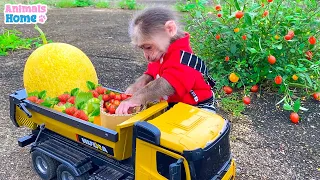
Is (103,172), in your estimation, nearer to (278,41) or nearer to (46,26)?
(278,41)

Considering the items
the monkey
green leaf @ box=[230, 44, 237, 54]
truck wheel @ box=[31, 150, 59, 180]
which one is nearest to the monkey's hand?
the monkey

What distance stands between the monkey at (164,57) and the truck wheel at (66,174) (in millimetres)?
568

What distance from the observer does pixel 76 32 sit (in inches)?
296

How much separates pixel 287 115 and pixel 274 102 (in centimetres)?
33

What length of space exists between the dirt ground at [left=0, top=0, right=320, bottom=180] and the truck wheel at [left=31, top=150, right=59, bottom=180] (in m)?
0.12

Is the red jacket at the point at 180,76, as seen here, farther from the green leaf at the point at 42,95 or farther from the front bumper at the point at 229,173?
the green leaf at the point at 42,95

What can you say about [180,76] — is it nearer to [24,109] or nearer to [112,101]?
[112,101]

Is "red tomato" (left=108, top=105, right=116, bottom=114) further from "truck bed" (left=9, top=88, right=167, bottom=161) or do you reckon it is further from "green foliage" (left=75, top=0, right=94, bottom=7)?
"green foliage" (left=75, top=0, right=94, bottom=7)

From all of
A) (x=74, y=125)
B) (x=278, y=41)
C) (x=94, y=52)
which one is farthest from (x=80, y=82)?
(x=94, y=52)

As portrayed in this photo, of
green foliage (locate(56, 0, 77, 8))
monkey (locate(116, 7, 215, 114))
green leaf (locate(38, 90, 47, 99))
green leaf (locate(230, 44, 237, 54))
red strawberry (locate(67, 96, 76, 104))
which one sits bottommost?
green foliage (locate(56, 0, 77, 8))

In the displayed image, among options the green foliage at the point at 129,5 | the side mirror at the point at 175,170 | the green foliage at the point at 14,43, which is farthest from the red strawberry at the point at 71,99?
the green foliage at the point at 129,5

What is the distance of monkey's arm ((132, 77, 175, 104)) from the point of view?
114 inches

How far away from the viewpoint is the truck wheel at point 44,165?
10.2 ft

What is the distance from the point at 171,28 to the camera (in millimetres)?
2990
